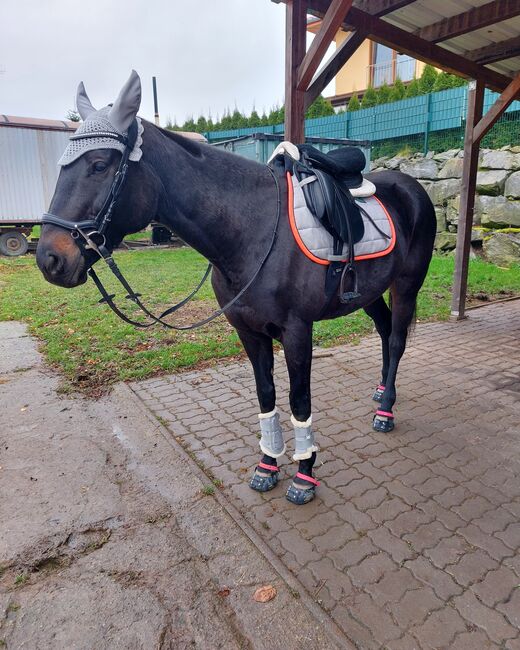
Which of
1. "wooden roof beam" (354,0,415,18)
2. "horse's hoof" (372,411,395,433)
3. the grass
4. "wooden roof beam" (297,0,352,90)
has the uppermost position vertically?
"wooden roof beam" (354,0,415,18)

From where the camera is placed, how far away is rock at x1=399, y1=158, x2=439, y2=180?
12.0 metres

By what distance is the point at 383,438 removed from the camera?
3.23 metres

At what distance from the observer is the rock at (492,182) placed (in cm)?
1029

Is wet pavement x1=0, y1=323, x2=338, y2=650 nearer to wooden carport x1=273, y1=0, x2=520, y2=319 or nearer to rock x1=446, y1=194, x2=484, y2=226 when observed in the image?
wooden carport x1=273, y1=0, x2=520, y2=319

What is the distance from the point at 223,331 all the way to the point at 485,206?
7.98m

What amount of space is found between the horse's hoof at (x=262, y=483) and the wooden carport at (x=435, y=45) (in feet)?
8.49

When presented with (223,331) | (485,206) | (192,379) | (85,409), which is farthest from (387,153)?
(85,409)

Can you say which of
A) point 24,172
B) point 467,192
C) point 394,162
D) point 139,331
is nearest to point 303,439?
point 139,331

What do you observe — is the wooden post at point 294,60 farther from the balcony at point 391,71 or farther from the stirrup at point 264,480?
the balcony at point 391,71

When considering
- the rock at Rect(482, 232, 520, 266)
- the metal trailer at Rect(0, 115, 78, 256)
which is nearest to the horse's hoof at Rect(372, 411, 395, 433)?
the rock at Rect(482, 232, 520, 266)

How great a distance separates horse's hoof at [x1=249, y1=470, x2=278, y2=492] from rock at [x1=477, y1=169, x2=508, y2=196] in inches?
403

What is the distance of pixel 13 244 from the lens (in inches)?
524

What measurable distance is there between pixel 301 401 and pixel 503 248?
9319 millimetres

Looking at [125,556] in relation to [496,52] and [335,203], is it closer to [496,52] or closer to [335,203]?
[335,203]
